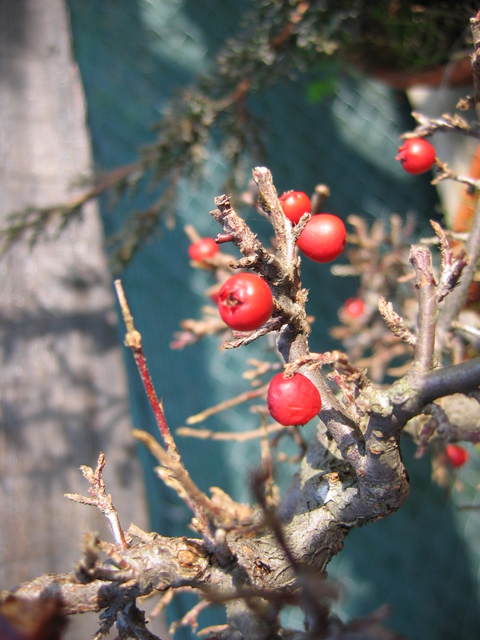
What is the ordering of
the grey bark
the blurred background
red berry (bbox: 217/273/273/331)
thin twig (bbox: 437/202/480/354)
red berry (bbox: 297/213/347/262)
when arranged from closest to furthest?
red berry (bbox: 217/273/273/331) → red berry (bbox: 297/213/347/262) → thin twig (bbox: 437/202/480/354) → the grey bark → the blurred background

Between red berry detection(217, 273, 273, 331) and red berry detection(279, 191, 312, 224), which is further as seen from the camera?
red berry detection(279, 191, 312, 224)

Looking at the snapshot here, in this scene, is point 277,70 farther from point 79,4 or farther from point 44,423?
point 44,423

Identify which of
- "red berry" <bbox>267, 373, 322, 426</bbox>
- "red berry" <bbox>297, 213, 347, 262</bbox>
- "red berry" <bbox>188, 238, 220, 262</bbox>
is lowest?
"red berry" <bbox>267, 373, 322, 426</bbox>

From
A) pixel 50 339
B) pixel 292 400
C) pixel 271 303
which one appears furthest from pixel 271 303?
pixel 50 339

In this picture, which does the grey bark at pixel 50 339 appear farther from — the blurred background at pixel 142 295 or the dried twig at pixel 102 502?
the dried twig at pixel 102 502

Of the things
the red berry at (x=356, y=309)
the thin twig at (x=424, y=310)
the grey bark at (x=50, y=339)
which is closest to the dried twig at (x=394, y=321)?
the thin twig at (x=424, y=310)

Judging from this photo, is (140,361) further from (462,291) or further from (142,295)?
(142,295)

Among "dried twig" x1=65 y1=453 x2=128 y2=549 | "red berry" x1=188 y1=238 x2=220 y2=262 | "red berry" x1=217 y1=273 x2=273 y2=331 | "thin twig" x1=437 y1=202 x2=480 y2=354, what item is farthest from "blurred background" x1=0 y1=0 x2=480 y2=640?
"red berry" x1=217 y1=273 x2=273 y2=331

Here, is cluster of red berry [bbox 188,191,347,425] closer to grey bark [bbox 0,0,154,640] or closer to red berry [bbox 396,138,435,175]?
red berry [bbox 396,138,435,175]
